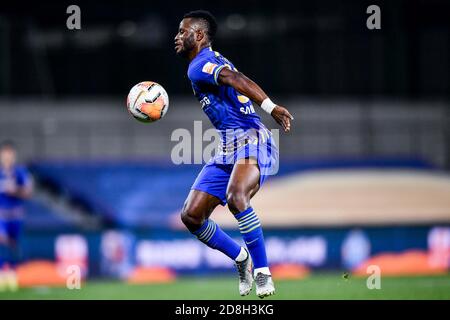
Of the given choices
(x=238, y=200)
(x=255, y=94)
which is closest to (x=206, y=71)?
(x=255, y=94)

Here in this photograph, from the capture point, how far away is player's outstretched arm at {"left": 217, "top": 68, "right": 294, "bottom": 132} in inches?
317

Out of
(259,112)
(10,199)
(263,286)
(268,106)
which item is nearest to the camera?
(268,106)

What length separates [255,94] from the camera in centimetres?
816

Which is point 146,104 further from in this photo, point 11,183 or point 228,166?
point 11,183

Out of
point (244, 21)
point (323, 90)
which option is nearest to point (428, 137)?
point (323, 90)

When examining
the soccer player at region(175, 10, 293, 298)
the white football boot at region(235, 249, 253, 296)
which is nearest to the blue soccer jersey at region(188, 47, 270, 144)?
the soccer player at region(175, 10, 293, 298)

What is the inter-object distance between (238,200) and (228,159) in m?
0.62

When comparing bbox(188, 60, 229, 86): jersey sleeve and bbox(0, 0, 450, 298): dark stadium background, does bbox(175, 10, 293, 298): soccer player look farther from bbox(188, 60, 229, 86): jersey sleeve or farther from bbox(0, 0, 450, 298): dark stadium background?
bbox(0, 0, 450, 298): dark stadium background

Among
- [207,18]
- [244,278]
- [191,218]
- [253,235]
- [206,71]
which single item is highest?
[207,18]

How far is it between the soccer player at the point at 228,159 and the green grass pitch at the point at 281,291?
4.35ft

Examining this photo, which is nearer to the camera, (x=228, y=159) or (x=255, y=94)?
(x=255, y=94)

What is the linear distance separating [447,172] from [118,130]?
8.60 m

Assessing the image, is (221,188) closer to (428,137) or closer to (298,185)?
(298,185)

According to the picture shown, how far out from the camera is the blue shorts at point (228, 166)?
868 cm
